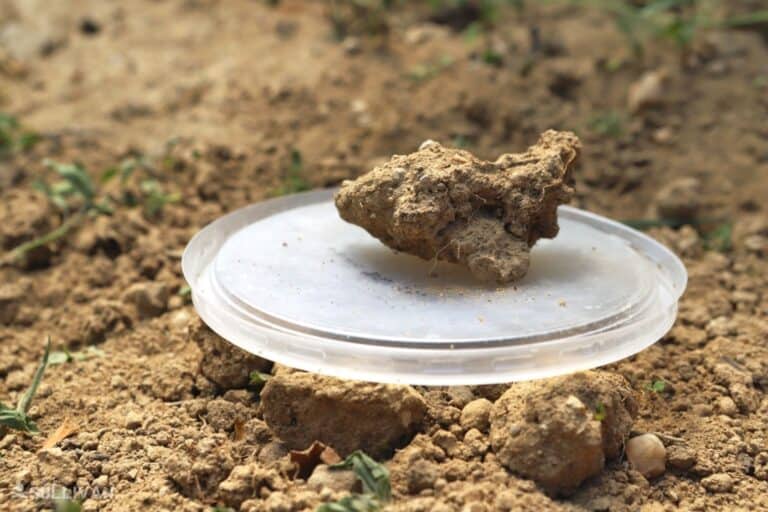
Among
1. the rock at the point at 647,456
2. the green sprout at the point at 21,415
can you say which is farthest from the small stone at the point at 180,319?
the rock at the point at 647,456

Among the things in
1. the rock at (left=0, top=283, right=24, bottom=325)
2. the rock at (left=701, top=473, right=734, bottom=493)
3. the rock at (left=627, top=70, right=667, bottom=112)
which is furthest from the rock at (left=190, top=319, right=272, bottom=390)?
the rock at (left=627, top=70, right=667, bottom=112)

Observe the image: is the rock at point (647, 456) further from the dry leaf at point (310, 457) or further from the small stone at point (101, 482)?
the small stone at point (101, 482)

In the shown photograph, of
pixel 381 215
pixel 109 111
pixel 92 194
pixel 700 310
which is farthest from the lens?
pixel 109 111

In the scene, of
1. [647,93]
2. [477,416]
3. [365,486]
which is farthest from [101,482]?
[647,93]

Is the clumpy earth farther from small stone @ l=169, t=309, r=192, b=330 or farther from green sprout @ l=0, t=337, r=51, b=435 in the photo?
green sprout @ l=0, t=337, r=51, b=435

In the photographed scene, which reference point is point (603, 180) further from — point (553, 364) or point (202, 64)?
point (202, 64)

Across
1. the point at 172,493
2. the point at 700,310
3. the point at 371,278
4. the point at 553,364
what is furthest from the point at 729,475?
the point at 172,493

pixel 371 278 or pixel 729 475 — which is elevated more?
pixel 371 278
